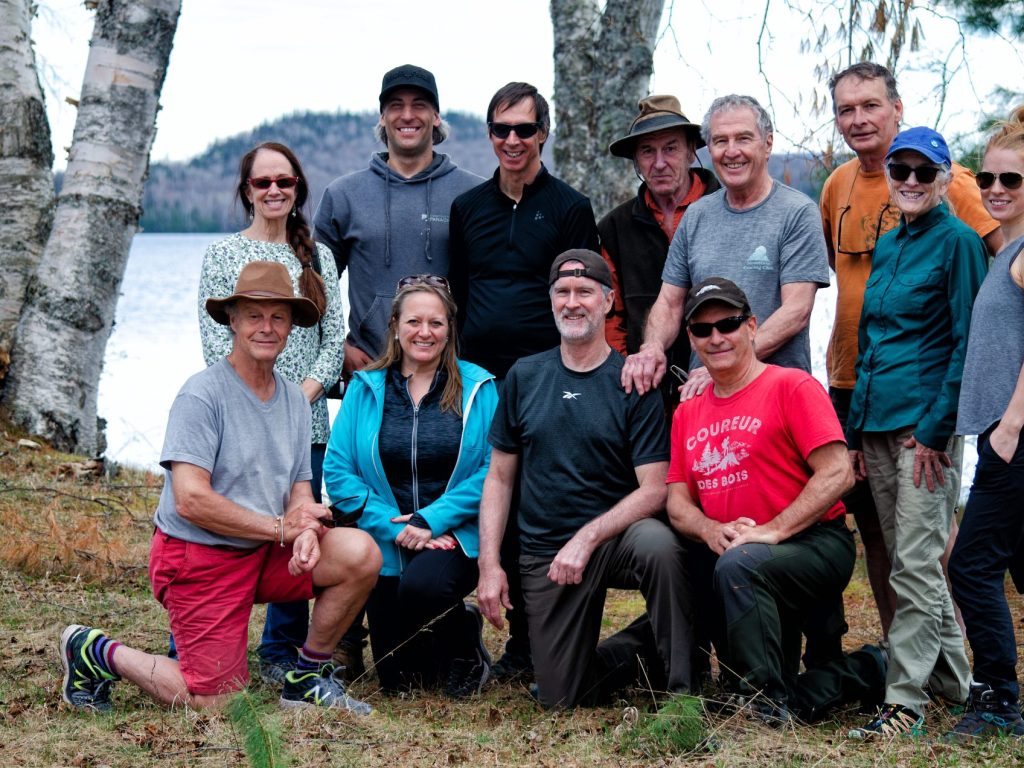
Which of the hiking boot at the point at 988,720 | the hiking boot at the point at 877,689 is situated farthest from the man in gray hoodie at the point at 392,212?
the hiking boot at the point at 988,720

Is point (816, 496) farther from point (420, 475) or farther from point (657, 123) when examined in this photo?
point (657, 123)

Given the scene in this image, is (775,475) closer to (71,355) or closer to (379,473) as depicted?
(379,473)

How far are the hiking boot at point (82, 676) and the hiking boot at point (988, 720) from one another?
3.17m

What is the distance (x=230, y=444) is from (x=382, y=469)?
0.73 m

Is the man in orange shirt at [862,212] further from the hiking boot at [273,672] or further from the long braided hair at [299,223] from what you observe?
the hiking boot at [273,672]

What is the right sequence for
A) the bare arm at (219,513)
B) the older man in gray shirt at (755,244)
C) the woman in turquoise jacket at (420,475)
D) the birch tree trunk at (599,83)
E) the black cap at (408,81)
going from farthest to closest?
1. the birch tree trunk at (599,83)
2. the black cap at (408,81)
3. the woman in turquoise jacket at (420,475)
4. the older man in gray shirt at (755,244)
5. the bare arm at (219,513)

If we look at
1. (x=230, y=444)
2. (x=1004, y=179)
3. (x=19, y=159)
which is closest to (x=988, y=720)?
(x=1004, y=179)

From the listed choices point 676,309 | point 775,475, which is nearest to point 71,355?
point 676,309

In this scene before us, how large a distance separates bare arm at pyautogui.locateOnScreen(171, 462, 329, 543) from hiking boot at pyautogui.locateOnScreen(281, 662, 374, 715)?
0.55 m

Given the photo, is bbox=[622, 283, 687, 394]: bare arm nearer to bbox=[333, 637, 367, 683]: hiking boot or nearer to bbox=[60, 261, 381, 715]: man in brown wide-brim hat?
bbox=[60, 261, 381, 715]: man in brown wide-brim hat

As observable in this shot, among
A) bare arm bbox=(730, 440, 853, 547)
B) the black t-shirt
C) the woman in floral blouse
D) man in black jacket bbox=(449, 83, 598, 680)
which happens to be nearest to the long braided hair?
the woman in floral blouse

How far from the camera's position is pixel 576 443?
4.66 meters

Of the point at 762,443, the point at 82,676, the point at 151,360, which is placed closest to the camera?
the point at 762,443

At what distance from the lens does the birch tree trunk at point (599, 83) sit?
916cm
